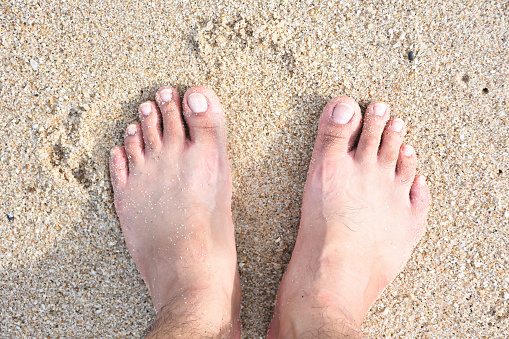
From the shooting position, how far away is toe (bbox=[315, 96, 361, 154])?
158 cm

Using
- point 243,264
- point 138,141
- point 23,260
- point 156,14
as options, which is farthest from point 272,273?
point 156,14

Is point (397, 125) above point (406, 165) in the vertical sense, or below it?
above

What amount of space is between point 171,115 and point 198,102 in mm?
153

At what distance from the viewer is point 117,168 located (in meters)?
1.67

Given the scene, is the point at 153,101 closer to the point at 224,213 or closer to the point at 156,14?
the point at 156,14

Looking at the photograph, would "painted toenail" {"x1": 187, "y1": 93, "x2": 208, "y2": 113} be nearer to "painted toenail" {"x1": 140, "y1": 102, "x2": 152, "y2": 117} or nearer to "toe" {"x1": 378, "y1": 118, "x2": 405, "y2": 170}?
"painted toenail" {"x1": 140, "y1": 102, "x2": 152, "y2": 117}

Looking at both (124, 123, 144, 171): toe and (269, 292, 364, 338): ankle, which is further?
(124, 123, 144, 171): toe

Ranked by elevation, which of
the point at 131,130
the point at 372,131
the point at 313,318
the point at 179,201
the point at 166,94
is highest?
the point at 166,94

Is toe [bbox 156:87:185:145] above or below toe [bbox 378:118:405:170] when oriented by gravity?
above

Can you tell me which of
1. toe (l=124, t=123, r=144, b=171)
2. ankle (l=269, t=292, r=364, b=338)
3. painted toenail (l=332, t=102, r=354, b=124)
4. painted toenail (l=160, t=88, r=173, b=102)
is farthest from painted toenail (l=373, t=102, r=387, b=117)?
toe (l=124, t=123, r=144, b=171)

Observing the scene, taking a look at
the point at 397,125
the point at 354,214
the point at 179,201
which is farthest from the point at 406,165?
the point at 179,201

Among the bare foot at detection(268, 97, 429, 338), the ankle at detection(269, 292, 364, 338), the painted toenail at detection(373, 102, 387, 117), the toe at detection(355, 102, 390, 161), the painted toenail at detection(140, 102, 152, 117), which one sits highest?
the painted toenail at detection(140, 102, 152, 117)

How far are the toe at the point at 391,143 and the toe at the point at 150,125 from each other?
101cm

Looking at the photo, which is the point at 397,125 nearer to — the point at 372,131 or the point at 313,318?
the point at 372,131
